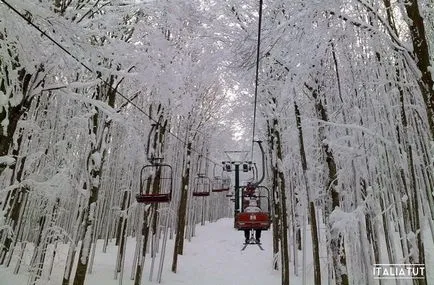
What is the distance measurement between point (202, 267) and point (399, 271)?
1248 centimetres

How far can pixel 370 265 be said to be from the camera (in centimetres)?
873

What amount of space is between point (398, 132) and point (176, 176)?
1747 centimetres

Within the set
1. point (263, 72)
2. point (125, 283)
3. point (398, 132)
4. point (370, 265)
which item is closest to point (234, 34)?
point (263, 72)

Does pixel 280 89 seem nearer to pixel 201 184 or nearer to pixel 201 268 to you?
pixel 201 268

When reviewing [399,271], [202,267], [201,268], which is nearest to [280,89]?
[399,271]

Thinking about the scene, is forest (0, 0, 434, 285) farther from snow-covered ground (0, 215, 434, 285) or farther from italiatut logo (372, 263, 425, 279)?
snow-covered ground (0, 215, 434, 285)

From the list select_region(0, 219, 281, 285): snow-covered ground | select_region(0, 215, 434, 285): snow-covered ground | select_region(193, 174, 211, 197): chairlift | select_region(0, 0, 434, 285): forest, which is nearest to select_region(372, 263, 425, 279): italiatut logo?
select_region(0, 0, 434, 285): forest

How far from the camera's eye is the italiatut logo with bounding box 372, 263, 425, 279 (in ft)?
21.5

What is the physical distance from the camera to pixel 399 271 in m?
8.35

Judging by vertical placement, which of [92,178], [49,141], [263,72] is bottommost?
[92,178]

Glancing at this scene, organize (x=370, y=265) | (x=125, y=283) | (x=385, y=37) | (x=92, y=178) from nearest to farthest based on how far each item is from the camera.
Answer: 1. (x=385, y=37)
2. (x=370, y=265)
3. (x=92, y=178)
4. (x=125, y=283)

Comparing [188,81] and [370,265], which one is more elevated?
[188,81]

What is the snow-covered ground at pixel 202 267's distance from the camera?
15625mm

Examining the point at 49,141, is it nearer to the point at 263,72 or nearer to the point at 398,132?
the point at 263,72
